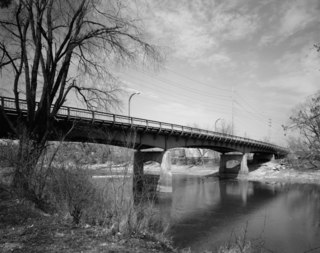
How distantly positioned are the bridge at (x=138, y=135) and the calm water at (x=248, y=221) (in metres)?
4.91

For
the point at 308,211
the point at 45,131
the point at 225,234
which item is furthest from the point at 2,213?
the point at 308,211

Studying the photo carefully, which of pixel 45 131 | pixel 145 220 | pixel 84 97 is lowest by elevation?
pixel 145 220

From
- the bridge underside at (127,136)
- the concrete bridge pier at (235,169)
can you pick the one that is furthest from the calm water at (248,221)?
the concrete bridge pier at (235,169)

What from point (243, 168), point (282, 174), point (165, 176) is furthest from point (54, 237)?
point (243, 168)

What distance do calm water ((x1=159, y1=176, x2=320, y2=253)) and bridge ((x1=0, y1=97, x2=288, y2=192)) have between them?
16.1 feet

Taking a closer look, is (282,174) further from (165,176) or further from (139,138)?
(139,138)

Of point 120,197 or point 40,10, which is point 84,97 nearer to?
point 40,10

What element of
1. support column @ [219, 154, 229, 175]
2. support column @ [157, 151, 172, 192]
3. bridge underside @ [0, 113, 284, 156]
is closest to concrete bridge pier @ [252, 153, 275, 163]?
bridge underside @ [0, 113, 284, 156]

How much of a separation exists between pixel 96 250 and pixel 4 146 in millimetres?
7516

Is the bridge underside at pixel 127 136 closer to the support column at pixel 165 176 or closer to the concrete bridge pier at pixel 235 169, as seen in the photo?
the support column at pixel 165 176

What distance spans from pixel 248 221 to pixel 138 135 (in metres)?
17.9

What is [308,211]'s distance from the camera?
2366 cm

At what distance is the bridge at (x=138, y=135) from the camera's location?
21.1 metres

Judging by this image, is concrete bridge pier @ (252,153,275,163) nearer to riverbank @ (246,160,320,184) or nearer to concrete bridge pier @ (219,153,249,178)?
riverbank @ (246,160,320,184)
